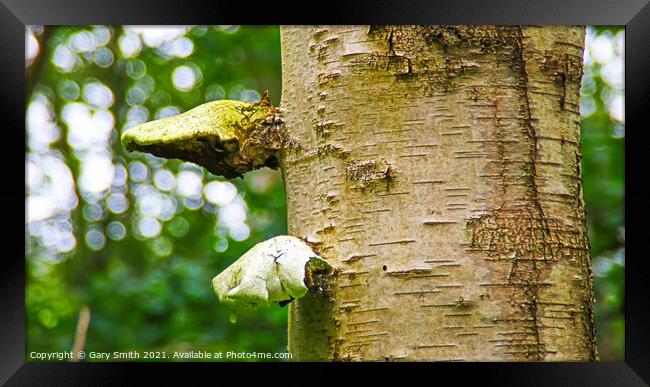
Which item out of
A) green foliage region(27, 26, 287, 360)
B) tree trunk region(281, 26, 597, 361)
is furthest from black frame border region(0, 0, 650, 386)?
green foliage region(27, 26, 287, 360)

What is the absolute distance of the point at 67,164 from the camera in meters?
6.87

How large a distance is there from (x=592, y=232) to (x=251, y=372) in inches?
144

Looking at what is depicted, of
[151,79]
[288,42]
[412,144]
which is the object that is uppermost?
[151,79]

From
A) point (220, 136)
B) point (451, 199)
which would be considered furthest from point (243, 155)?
point (451, 199)

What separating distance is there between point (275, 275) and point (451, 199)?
1.30 ft

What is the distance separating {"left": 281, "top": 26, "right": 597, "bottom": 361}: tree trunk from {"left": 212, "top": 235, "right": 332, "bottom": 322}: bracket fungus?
0.06 meters

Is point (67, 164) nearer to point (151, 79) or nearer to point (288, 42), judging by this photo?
point (151, 79)

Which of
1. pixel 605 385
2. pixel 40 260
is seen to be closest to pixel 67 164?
pixel 40 260

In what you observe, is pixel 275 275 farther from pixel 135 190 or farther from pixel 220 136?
pixel 135 190

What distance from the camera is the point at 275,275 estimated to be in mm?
1414
